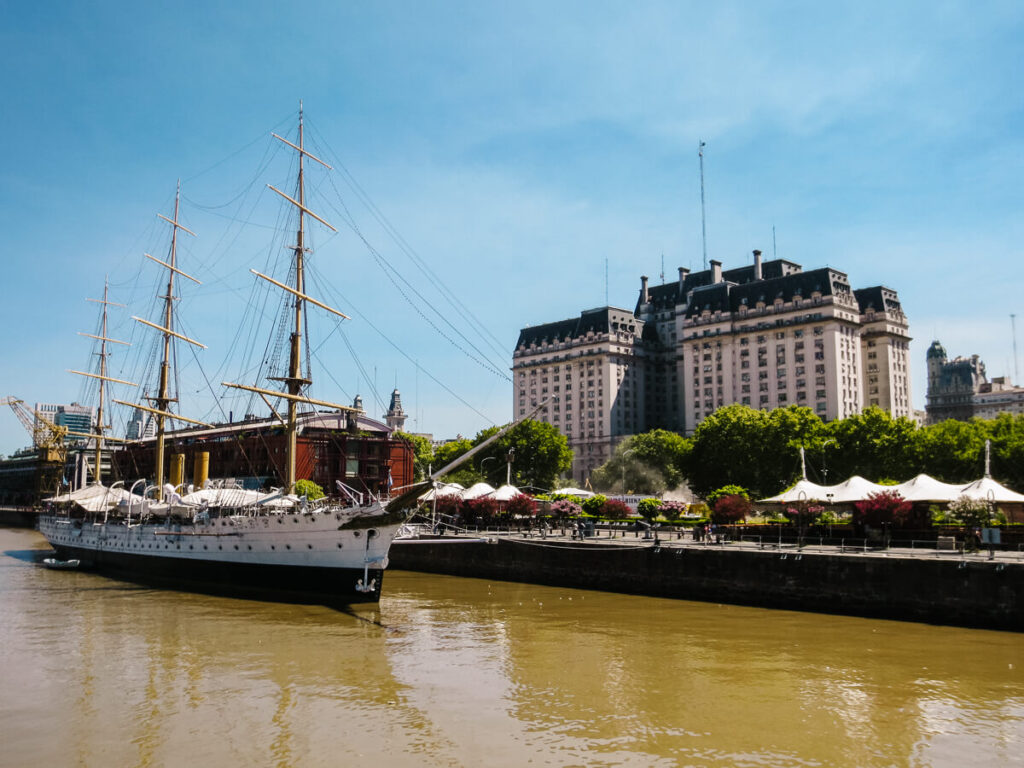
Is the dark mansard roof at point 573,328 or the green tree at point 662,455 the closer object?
the green tree at point 662,455

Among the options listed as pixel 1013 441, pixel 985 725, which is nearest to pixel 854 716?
pixel 985 725

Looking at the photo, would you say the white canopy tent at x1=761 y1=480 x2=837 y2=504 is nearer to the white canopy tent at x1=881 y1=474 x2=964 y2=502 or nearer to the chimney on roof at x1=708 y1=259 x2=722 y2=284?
the white canopy tent at x1=881 y1=474 x2=964 y2=502

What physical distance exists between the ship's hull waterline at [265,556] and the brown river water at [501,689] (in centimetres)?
332

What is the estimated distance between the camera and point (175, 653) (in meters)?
26.9

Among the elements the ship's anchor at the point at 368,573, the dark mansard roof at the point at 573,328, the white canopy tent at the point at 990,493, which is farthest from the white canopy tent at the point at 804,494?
the dark mansard roof at the point at 573,328

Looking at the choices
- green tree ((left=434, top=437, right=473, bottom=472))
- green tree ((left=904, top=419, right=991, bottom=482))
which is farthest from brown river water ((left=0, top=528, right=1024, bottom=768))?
green tree ((left=434, top=437, right=473, bottom=472))

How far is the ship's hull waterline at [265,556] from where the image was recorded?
38.8 metres

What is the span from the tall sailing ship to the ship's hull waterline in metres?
0.06

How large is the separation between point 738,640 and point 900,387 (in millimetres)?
137597

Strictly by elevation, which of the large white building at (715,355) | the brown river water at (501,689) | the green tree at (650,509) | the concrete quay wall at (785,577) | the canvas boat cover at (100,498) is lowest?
the brown river water at (501,689)

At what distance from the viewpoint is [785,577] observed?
3619cm

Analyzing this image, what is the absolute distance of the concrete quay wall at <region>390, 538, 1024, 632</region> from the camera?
3050cm

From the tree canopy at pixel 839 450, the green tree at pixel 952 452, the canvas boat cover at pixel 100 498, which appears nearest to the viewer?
the canvas boat cover at pixel 100 498

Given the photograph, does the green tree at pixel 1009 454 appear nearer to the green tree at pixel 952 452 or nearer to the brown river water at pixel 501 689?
the green tree at pixel 952 452
